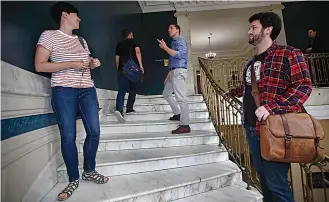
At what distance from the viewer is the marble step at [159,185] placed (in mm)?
1676

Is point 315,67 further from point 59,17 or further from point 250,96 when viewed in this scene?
point 59,17

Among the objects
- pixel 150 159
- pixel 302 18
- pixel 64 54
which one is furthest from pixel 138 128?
pixel 302 18

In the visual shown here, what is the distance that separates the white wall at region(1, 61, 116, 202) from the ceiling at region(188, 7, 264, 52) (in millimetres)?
6510

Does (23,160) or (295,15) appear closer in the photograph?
(23,160)

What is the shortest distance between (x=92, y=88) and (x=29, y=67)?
1.57 ft

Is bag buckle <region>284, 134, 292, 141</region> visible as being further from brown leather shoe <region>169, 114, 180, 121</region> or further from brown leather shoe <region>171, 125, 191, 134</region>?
brown leather shoe <region>169, 114, 180, 121</region>

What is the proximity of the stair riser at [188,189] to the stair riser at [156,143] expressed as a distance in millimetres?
734

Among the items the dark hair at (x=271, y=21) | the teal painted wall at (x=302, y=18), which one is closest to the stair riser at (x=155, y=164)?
the dark hair at (x=271, y=21)

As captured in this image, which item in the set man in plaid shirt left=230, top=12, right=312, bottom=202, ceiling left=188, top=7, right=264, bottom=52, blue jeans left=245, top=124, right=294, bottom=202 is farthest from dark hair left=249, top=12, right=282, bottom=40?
ceiling left=188, top=7, right=264, bottom=52

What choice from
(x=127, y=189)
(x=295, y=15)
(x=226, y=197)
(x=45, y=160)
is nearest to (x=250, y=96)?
(x=226, y=197)

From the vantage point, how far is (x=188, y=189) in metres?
2.00

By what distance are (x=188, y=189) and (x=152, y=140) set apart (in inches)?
36.4

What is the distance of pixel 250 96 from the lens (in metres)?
1.51

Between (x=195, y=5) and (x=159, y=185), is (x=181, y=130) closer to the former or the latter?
(x=159, y=185)
